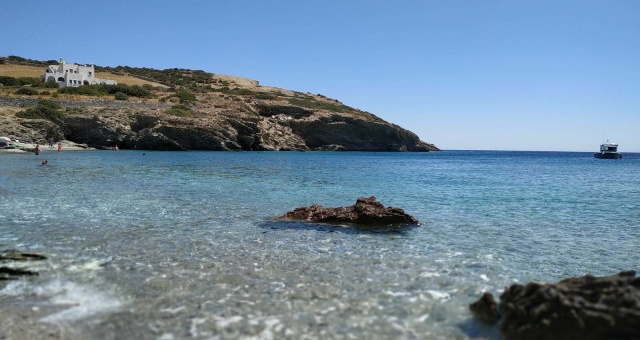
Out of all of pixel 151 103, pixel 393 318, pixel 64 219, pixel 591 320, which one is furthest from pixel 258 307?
pixel 151 103

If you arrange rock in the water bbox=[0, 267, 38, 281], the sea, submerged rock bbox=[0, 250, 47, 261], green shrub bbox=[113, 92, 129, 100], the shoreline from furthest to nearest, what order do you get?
green shrub bbox=[113, 92, 129, 100] → the shoreline → submerged rock bbox=[0, 250, 47, 261] → rock in the water bbox=[0, 267, 38, 281] → the sea

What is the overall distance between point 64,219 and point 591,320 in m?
12.7

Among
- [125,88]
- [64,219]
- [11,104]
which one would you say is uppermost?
[125,88]

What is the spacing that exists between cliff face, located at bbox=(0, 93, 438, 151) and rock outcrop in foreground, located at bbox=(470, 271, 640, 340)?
65.0m

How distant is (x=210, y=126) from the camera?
7288cm

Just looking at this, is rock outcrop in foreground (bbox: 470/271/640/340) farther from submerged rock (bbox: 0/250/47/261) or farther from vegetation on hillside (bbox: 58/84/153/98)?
vegetation on hillside (bbox: 58/84/153/98)

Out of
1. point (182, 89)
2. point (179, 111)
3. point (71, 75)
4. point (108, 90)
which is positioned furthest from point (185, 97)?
point (71, 75)

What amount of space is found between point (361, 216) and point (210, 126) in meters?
63.7

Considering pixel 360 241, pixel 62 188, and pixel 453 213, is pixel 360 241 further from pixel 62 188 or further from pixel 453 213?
pixel 62 188

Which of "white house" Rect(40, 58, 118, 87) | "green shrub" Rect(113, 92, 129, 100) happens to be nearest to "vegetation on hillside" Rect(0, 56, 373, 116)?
"green shrub" Rect(113, 92, 129, 100)

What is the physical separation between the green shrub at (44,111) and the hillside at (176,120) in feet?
0.36

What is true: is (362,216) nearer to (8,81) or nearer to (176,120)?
(176,120)

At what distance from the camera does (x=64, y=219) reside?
1231cm

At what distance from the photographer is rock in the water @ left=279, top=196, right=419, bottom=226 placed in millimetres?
12797
